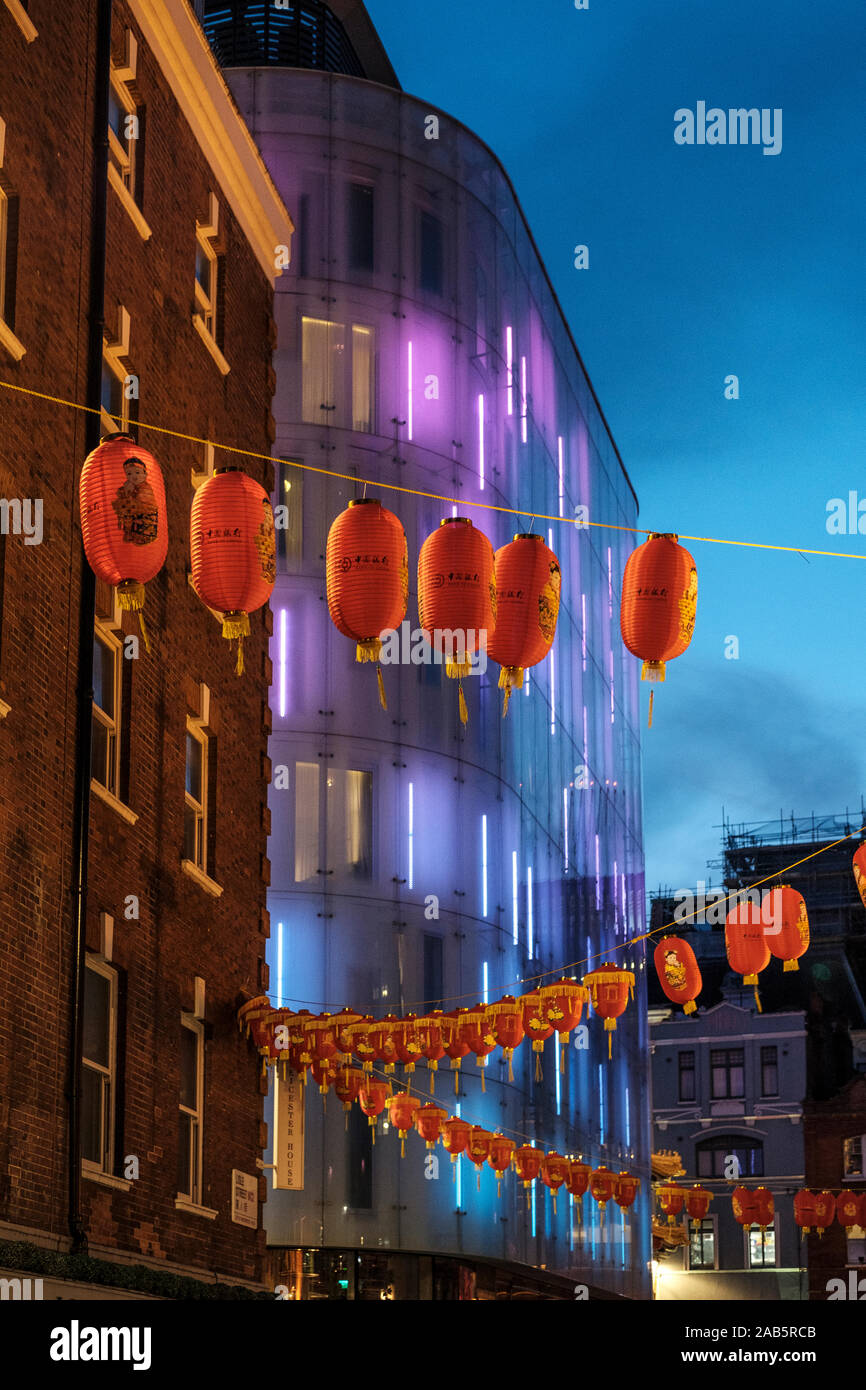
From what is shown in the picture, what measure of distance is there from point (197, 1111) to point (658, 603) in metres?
7.45

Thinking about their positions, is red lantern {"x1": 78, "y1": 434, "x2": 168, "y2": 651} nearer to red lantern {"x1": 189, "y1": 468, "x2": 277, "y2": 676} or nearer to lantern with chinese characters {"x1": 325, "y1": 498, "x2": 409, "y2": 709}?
red lantern {"x1": 189, "y1": 468, "x2": 277, "y2": 676}

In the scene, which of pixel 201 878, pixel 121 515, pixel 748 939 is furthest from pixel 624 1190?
pixel 121 515

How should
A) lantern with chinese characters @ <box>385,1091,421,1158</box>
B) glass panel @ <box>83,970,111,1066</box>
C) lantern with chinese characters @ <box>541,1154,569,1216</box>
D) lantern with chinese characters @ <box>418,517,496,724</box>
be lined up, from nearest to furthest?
1. lantern with chinese characters @ <box>418,517,496,724</box>
2. glass panel @ <box>83,970,111,1066</box>
3. lantern with chinese characters @ <box>385,1091,421,1158</box>
4. lantern with chinese characters @ <box>541,1154,569,1216</box>

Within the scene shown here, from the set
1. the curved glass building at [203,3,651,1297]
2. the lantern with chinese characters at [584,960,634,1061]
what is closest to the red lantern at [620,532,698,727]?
the lantern with chinese characters at [584,960,634,1061]

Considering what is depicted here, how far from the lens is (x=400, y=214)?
3584 centimetres

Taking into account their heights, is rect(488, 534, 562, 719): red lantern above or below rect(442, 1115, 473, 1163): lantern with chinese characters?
above

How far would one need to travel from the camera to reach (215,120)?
22469 millimetres

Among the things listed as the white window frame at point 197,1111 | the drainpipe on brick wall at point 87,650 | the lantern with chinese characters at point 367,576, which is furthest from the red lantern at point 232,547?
the white window frame at point 197,1111

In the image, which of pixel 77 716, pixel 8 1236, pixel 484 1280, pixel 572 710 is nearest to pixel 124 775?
pixel 77 716

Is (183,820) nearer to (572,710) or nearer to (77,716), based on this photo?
(77,716)

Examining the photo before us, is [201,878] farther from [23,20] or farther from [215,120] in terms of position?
[215,120]

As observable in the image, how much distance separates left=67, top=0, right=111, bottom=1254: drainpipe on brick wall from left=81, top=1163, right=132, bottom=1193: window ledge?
41 centimetres

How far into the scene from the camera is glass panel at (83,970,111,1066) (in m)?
17.2

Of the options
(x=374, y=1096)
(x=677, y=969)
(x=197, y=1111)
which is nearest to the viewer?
(x=197, y=1111)
